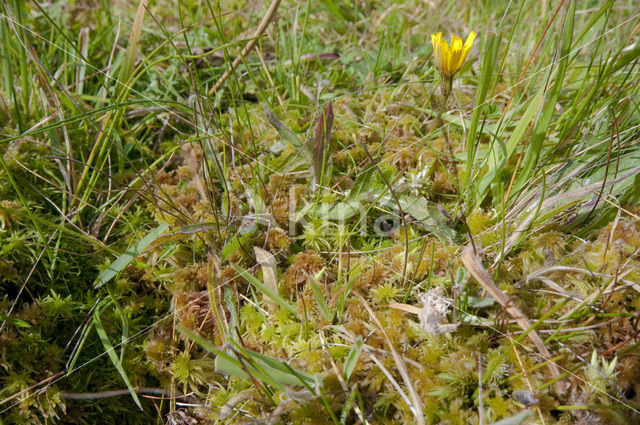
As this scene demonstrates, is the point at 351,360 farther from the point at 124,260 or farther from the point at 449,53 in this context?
the point at 449,53

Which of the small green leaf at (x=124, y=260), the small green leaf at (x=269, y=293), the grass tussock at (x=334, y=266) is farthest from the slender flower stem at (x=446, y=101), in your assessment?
the small green leaf at (x=124, y=260)

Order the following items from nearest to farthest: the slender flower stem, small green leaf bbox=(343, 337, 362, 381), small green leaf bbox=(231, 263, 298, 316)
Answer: small green leaf bbox=(343, 337, 362, 381) < small green leaf bbox=(231, 263, 298, 316) < the slender flower stem

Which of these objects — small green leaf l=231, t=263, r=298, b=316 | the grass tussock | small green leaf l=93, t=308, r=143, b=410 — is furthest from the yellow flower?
small green leaf l=93, t=308, r=143, b=410

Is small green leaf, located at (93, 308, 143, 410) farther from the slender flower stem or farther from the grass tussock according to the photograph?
the slender flower stem

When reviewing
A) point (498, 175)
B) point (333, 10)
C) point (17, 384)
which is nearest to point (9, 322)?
point (17, 384)

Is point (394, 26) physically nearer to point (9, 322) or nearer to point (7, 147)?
point (7, 147)

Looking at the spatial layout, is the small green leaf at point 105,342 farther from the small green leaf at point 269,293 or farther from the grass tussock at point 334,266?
the small green leaf at point 269,293

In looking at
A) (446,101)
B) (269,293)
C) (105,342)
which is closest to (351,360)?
(269,293)

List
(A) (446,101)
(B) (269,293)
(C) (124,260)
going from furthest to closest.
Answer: (A) (446,101) < (C) (124,260) < (B) (269,293)
